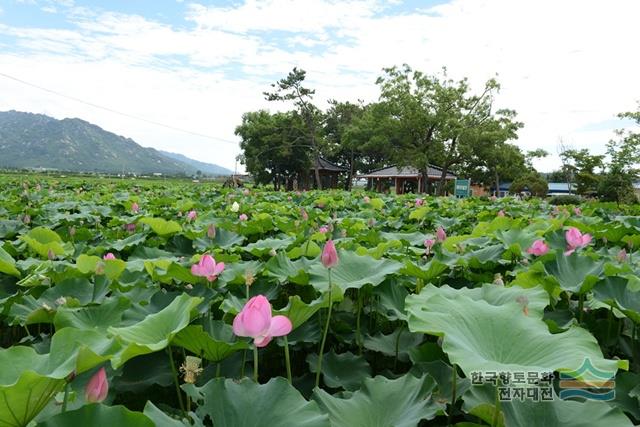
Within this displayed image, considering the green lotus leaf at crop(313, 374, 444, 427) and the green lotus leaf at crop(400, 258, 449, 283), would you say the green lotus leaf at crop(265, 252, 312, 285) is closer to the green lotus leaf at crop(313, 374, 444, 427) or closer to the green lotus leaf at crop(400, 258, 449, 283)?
the green lotus leaf at crop(400, 258, 449, 283)

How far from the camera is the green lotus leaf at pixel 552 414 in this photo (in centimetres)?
76

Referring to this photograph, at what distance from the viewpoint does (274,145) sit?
34.1 m

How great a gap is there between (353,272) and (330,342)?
23 centimetres

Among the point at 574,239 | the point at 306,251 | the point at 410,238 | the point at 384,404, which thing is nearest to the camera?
the point at 384,404

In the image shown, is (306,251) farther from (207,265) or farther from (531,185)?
(531,185)

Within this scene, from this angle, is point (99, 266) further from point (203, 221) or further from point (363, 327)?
point (203, 221)

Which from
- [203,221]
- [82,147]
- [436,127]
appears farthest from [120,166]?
[203,221]

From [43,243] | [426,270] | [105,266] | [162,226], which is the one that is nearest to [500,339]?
[426,270]

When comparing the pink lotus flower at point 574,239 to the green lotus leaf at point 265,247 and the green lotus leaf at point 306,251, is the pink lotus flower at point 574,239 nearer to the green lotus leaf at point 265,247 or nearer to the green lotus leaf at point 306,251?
the green lotus leaf at point 306,251

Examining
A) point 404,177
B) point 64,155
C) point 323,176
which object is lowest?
point 323,176

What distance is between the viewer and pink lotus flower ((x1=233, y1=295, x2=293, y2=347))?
2.72ft

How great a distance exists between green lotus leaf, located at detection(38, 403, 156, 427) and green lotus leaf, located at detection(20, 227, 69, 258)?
59.4 inches

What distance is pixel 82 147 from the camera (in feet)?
632

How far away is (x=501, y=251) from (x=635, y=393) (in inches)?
34.5
